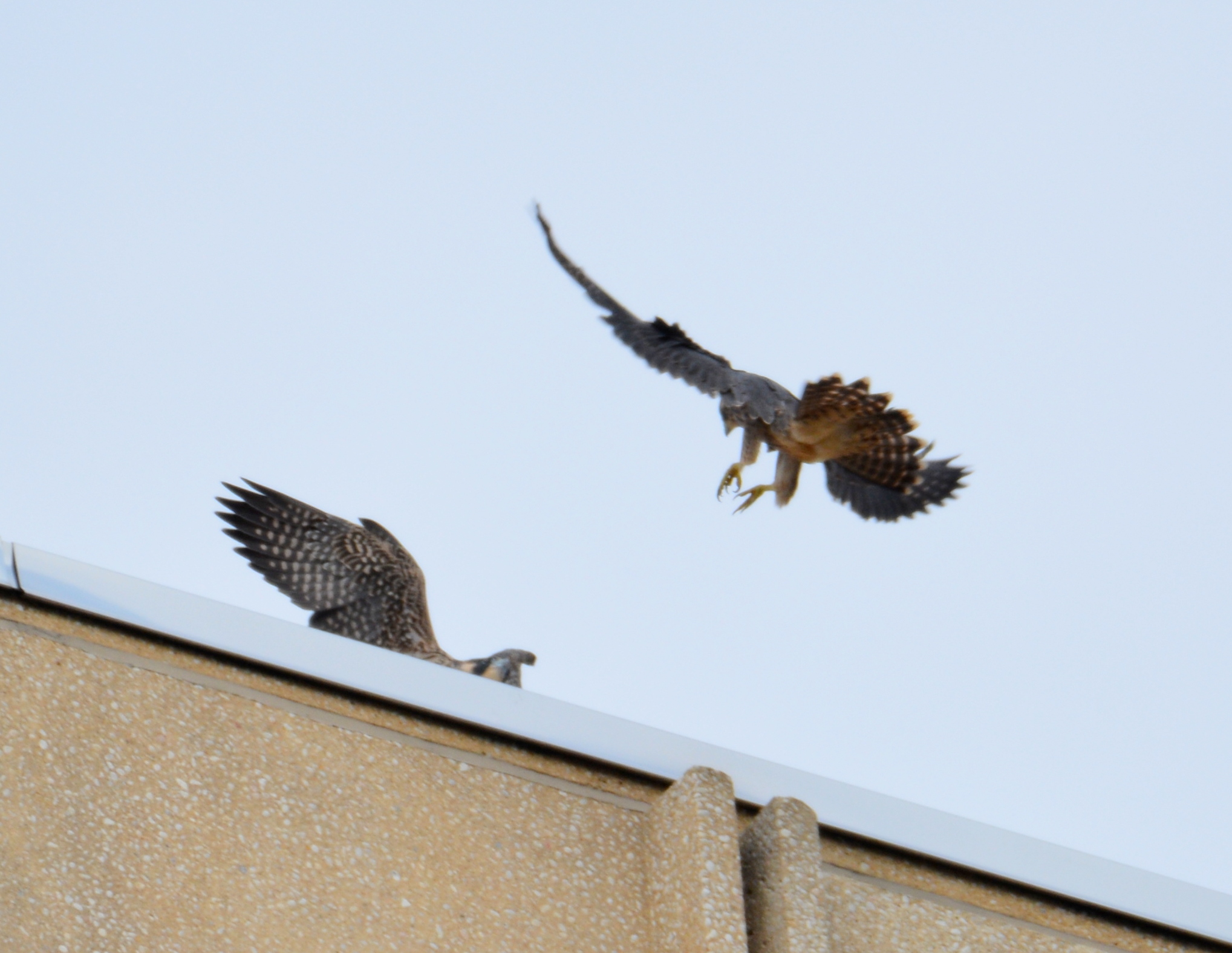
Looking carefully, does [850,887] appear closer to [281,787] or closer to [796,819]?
[796,819]

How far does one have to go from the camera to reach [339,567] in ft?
20.5

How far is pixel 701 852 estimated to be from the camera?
7.43 feet

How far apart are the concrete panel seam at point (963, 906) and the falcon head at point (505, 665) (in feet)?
12.3

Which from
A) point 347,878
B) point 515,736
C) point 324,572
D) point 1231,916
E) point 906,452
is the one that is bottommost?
point 347,878

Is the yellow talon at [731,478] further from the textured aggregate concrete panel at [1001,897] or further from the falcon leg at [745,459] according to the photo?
the textured aggregate concrete panel at [1001,897]

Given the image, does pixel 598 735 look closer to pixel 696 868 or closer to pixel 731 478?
pixel 696 868

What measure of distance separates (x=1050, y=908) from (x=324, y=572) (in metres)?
4.09

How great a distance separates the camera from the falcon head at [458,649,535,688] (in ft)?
20.8

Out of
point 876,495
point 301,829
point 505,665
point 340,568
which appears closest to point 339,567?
point 340,568

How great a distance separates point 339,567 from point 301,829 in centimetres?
413

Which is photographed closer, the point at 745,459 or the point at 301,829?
the point at 301,829

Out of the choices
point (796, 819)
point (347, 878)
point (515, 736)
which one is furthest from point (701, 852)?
point (347, 878)

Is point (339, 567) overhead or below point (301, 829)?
overhead

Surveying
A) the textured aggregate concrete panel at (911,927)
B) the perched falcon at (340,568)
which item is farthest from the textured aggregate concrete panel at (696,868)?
the perched falcon at (340,568)
